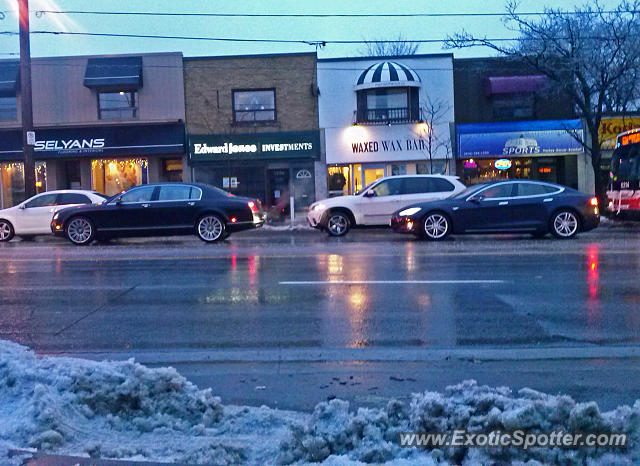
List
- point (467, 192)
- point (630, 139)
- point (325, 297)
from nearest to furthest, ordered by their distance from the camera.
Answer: point (325, 297), point (467, 192), point (630, 139)

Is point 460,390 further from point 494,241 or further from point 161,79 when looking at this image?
point 161,79

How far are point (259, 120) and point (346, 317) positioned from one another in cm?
2064

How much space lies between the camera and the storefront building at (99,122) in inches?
1089

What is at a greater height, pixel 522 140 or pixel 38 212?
pixel 522 140

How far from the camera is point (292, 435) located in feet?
13.3

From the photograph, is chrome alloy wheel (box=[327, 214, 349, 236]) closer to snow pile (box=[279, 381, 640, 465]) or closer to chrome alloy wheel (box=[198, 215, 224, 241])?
chrome alloy wheel (box=[198, 215, 224, 241])

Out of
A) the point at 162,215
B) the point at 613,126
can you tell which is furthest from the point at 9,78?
the point at 613,126

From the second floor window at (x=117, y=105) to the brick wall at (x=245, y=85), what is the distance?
2.12 meters

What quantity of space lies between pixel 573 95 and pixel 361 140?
26.1 feet

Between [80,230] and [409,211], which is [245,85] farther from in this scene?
[409,211]

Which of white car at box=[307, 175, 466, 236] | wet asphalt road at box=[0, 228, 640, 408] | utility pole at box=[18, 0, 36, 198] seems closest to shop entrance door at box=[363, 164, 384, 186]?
white car at box=[307, 175, 466, 236]

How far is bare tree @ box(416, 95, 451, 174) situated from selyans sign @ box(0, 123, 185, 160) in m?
9.26

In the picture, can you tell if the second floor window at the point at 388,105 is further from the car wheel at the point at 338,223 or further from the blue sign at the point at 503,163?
the car wheel at the point at 338,223

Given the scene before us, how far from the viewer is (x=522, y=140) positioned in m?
27.2
